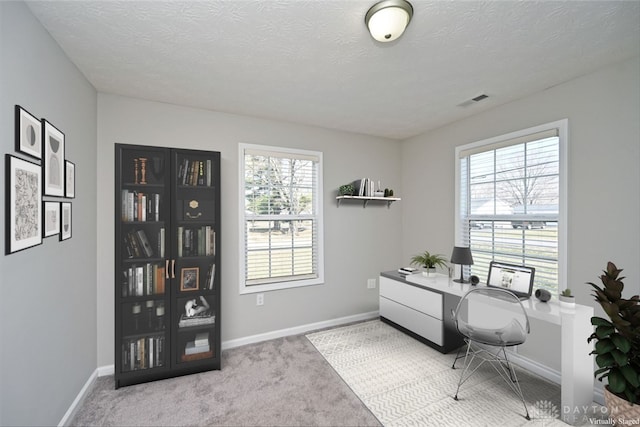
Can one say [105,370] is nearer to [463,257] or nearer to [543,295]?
[463,257]

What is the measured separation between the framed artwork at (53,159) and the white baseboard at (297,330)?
2.09 meters

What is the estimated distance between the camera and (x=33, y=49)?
59.4 inches

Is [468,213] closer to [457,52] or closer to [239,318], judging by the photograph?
[457,52]

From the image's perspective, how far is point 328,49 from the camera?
72.1 inches

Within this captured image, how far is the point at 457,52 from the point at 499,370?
2779 mm

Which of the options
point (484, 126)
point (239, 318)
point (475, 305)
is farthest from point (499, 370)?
point (239, 318)

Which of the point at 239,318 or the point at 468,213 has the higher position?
the point at 468,213

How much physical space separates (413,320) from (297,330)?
1.37 metres

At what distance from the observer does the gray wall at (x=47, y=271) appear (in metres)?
1.30

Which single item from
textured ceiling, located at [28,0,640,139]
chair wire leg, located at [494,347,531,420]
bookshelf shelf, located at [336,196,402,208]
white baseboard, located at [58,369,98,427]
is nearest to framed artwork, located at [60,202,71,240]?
textured ceiling, located at [28,0,640,139]

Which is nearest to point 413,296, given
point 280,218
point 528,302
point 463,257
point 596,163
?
point 463,257

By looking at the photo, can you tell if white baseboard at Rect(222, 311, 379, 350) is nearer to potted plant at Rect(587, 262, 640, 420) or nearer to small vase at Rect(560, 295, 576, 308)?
small vase at Rect(560, 295, 576, 308)

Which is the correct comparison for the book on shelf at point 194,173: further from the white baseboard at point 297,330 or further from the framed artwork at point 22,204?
the white baseboard at point 297,330

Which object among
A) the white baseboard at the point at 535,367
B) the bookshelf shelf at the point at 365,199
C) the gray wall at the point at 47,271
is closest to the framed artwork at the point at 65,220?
the gray wall at the point at 47,271
